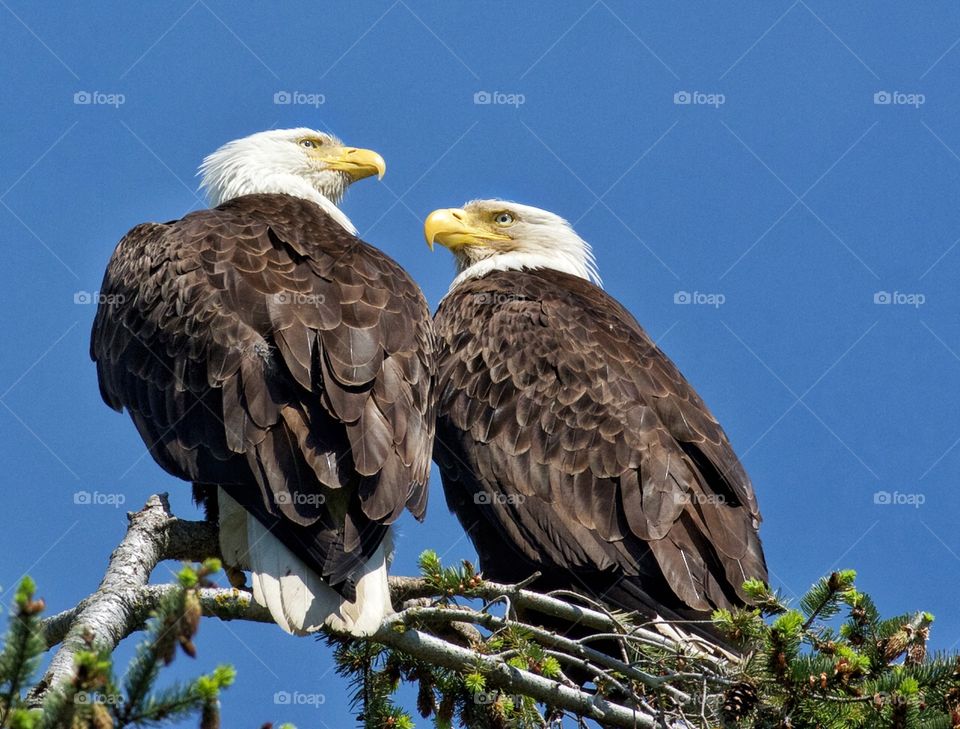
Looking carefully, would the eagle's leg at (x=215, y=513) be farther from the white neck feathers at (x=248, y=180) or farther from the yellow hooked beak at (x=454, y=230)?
the yellow hooked beak at (x=454, y=230)

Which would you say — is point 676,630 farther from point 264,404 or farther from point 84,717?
point 84,717

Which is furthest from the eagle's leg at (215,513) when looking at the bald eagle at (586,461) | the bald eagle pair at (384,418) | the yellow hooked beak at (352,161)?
the yellow hooked beak at (352,161)

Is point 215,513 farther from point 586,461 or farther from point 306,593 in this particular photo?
point 586,461

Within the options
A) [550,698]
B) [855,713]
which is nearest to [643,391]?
[550,698]

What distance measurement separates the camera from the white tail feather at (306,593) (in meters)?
5.09

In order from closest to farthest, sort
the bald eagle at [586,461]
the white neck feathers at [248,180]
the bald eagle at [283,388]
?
the bald eagle at [283,388], the bald eagle at [586,461], the white neck feathers at [248,180]

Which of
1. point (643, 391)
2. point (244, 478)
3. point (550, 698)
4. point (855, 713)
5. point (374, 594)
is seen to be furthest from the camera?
point (643, 391)

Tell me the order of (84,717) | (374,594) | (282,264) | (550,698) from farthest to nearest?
(282,264) < (374,594) < (550,698) < (84,717)

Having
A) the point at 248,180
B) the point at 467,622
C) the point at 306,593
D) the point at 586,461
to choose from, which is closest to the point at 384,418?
the point at 306,593

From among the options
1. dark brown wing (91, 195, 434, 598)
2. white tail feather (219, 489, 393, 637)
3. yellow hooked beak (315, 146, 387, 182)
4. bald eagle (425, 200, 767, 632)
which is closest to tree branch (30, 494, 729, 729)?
Answer: white tail feather (219, 489, 393, 637)

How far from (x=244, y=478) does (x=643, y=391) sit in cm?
249

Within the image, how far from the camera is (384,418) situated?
5.91 m

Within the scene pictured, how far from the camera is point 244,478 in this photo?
5.63m

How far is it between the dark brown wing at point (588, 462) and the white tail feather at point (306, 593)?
4.91 feet
